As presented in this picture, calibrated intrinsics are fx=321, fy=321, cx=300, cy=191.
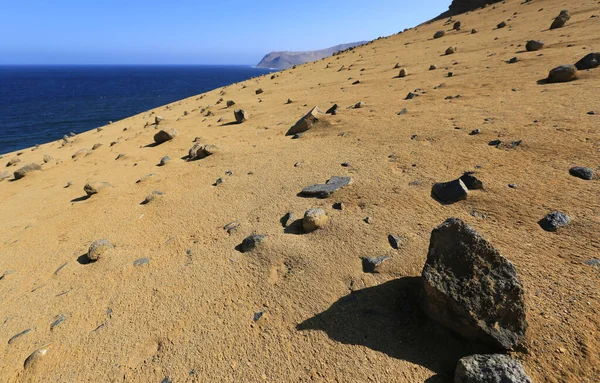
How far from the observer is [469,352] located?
1946mm

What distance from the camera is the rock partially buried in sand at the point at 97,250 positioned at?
3564mm

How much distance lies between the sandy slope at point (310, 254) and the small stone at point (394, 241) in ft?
0.22

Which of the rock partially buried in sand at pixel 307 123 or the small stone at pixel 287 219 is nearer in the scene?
the small stone at pixel 287 219

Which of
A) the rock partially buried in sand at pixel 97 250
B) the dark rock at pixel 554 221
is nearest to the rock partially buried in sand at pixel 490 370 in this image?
the dark rock at pixel 554 221

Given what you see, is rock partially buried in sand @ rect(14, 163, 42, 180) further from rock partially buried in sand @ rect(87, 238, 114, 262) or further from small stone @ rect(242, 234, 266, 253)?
small stone @ rect(242, 234, 266, 253)

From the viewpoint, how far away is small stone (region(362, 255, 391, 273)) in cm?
269

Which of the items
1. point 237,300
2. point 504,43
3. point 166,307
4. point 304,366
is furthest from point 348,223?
point 504,43

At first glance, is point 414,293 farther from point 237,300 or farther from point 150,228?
point 150,228

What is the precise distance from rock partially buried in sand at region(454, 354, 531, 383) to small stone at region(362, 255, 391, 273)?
0.99 m

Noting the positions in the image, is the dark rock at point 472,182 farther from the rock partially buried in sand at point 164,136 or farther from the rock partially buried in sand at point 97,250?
the rock partially buried in sand at point 164,136

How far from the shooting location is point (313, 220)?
333 cm

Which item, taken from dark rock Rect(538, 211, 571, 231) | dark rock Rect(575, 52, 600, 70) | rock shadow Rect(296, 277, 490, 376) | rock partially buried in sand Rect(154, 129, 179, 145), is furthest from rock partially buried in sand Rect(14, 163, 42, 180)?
dark rock Rect(575, 52, 600, 70)

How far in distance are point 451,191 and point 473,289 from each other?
1.67 m

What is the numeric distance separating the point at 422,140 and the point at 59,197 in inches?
254
